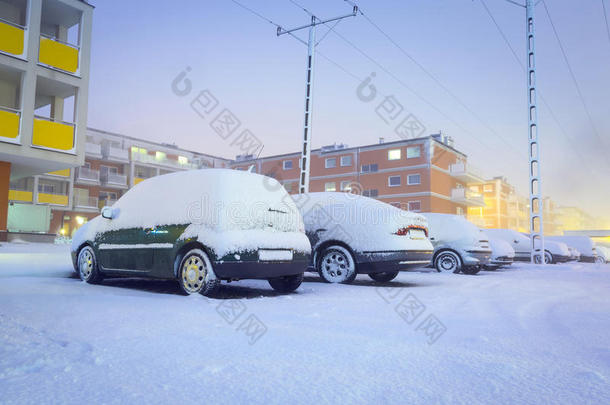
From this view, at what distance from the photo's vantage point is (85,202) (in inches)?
1641

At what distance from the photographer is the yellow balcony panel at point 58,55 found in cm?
1428

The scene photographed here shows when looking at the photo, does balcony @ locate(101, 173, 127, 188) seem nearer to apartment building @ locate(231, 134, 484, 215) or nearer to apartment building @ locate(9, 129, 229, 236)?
apartment building @ locate(9, 129, 229, 236)

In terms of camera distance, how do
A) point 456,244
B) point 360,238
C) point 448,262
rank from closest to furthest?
point 360,238 → point 456,244 → point 448,262

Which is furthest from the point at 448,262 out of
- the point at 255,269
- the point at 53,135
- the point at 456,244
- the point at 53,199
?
the point at 53,199

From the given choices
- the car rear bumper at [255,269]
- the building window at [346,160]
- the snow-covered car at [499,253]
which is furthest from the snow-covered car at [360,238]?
the building window at [346,160]

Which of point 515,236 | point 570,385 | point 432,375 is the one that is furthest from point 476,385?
point 515,236

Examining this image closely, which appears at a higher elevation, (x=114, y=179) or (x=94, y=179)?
(x=114, y=179)

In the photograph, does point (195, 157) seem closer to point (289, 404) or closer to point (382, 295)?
point (382, 295)

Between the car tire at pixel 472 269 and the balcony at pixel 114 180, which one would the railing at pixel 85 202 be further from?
the car tire at pixel 472 269

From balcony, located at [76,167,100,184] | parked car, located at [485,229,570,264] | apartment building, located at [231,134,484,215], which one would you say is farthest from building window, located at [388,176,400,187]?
balcony, located at [76,167,100,184]

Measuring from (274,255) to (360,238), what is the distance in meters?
2.20

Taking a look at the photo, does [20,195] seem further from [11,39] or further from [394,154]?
[394,154]

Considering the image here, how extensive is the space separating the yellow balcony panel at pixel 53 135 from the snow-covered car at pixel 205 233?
9.49 meters

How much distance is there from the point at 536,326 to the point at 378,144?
42486 millimetres
